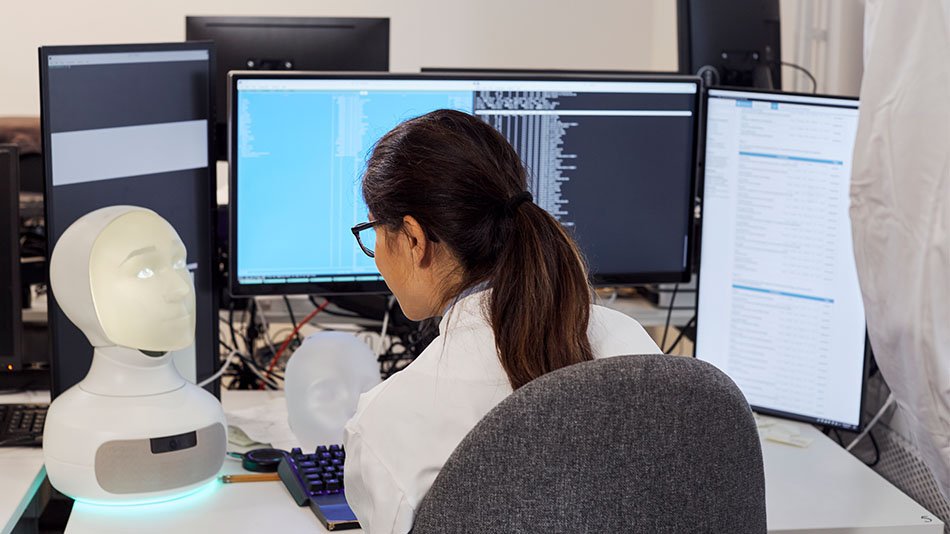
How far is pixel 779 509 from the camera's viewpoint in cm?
140

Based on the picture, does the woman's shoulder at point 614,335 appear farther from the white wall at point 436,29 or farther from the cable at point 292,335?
the white wall at point 436,29

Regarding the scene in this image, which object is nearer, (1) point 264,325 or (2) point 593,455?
(2) point 593,455

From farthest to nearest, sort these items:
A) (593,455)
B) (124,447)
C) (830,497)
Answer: (830,497) → (124,447) → (593,455)

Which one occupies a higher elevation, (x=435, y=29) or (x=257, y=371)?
(x=435, y=29)

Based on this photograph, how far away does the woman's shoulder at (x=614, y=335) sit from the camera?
3.30 ft

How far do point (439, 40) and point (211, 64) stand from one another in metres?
2.61

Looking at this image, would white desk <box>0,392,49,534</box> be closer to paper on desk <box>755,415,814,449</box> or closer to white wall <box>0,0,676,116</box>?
paper on desk <box>755,415,814,449</box>

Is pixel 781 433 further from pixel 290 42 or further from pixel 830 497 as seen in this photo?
pixel 290 42

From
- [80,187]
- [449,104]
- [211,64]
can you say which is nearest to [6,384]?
[80,187]

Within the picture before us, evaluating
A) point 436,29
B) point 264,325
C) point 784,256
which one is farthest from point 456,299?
point 436,29

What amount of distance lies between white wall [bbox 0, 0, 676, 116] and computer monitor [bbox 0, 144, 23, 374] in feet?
8.50

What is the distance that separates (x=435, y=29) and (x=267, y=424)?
2808 millimetres

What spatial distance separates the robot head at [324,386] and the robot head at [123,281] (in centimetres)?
21

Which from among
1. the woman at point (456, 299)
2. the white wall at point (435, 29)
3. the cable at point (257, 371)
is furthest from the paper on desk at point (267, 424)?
the white wall at point (435, 29)
